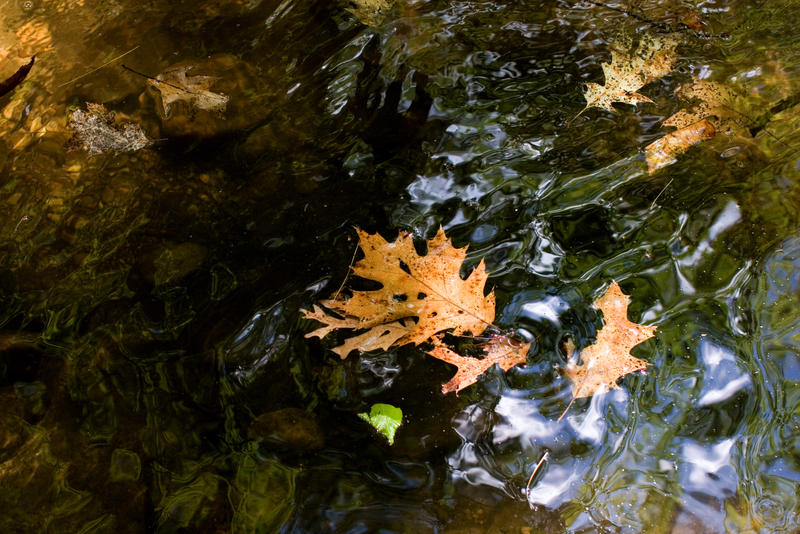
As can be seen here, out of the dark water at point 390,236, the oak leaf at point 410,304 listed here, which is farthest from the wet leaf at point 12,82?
the oak leaf at point 410,304

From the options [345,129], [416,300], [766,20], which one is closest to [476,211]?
[416,300]

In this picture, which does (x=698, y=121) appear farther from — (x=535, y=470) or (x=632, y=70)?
(x=535, y=470)

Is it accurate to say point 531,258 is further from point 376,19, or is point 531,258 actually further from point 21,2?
point 21,2

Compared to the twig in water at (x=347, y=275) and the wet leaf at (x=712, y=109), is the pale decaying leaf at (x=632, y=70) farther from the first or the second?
the twig in water at (x=347, y=275)

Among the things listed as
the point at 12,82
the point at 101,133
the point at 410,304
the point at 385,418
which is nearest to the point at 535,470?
the point at 385,418

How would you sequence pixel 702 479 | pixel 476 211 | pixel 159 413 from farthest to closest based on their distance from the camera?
1. pixel 476 211
2. pixel 159 413
3. pixel 702 479
